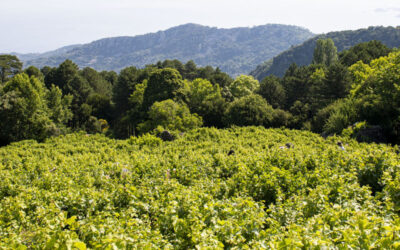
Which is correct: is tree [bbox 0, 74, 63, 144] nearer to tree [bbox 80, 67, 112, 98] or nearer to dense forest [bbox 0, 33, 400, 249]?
dense forest [bbox 0, 33, 400, 249]

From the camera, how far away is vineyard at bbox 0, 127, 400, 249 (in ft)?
21.0

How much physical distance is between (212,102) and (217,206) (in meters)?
38.3

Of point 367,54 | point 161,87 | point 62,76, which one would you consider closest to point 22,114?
point 161,87

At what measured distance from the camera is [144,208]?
964cm

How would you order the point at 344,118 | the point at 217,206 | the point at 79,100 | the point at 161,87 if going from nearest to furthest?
1. the point at 217,206
2. the point at 344,118
3. the point at 161,87
4. the point at 79,100

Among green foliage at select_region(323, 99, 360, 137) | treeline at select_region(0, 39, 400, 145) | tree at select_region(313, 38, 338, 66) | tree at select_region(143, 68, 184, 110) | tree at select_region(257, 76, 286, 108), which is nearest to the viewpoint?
treeline at select_region(0, 39, 400, 145)

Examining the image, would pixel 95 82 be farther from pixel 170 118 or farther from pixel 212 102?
pixel 170 118

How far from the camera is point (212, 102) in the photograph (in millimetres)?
47031

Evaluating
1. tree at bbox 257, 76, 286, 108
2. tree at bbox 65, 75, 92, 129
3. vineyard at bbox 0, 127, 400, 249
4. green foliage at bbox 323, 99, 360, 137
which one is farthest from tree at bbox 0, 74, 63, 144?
green foliage at bbox 323, 99, 360, 137

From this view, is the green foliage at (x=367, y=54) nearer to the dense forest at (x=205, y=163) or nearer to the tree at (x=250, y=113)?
the dense forest at (x=205, y=163)

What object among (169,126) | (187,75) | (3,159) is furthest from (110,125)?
(3,159)

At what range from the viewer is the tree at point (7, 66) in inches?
2504

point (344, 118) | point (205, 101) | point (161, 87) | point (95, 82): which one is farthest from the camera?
point (95, 82)

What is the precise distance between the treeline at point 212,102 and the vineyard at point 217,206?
55.4 ft
